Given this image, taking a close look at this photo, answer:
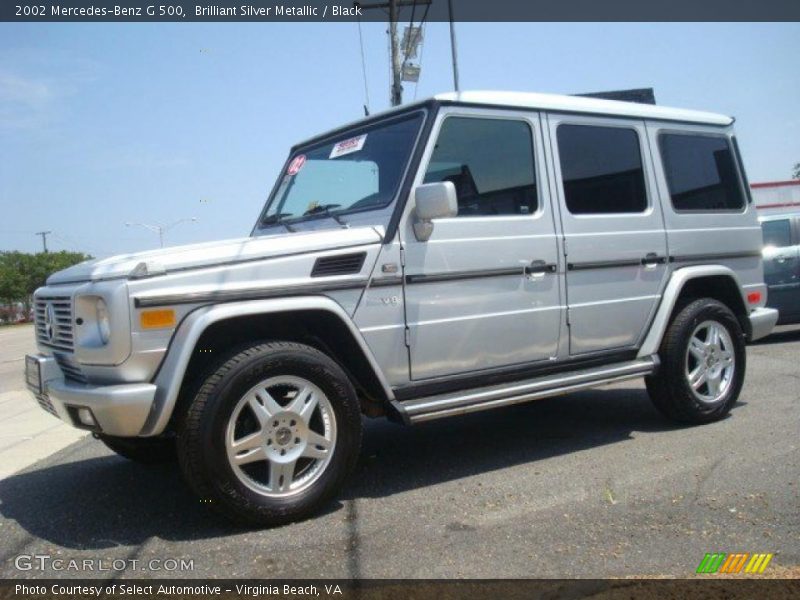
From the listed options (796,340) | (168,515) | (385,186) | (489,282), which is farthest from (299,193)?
(796,340)

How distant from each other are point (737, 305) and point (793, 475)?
204cm

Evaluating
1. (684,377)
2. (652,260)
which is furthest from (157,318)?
(684,377)

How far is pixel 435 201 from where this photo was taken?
13.7ft

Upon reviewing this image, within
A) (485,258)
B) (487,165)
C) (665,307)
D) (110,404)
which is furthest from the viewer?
(665,307)

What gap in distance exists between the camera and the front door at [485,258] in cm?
442

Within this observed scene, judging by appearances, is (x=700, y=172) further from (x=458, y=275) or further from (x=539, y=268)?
(x=458, y=275)

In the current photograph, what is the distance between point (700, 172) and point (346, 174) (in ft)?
9.44

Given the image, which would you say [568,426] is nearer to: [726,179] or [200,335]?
[726,179]

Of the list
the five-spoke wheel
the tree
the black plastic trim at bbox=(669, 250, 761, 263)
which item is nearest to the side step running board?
the five-spoke wheel

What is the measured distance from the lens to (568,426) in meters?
5.98

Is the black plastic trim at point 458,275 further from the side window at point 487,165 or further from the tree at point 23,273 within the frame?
the tree at point 23,273

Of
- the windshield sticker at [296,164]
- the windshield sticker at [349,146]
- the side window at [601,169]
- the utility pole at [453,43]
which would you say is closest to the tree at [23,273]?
the utility pole at [453,43]

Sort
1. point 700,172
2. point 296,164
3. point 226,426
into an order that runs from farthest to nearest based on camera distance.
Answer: point 700,172, point 296,164, point 226,426

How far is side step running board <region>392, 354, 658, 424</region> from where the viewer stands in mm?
4312
